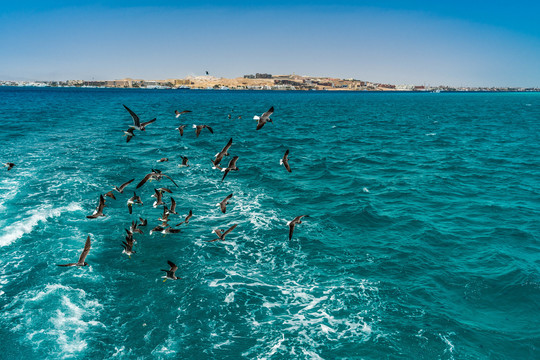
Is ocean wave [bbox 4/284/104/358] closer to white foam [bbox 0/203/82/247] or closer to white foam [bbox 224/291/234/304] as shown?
white foam [bbox 224/291/234/304]

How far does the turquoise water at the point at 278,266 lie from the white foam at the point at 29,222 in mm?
121

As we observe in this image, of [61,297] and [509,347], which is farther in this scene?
[61,297]

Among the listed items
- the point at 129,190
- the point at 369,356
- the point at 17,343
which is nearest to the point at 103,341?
the point at 17,343

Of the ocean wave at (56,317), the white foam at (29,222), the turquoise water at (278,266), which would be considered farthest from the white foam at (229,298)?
the white foam at (29,222)

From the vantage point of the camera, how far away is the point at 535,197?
30.4 metres

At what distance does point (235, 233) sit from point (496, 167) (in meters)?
36.7

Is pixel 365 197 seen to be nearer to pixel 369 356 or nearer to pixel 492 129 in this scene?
pixel 369 356

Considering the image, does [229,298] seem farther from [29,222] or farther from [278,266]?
[29,222]

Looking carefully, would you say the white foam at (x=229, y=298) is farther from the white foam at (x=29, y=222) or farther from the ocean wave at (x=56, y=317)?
the white foam at (x=29, y=222)

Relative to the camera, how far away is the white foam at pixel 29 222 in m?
20.7

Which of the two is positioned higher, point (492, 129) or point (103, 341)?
point (492, 129)

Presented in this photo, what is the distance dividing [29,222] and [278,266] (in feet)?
57.6

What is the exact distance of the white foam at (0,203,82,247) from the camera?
814 inches

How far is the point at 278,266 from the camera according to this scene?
1898 cm
